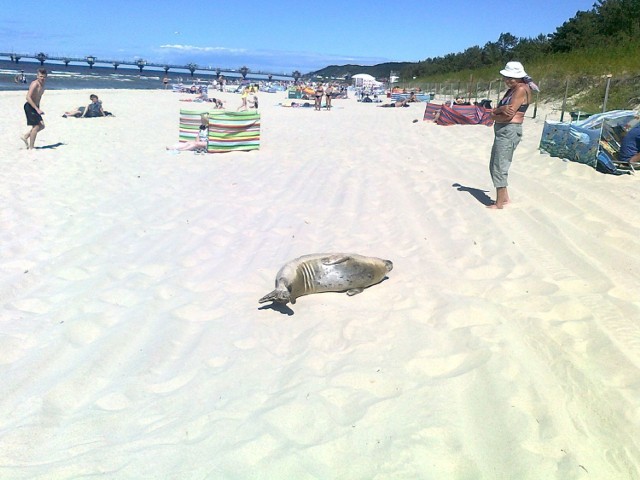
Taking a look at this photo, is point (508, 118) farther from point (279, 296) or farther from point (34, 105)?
point (34, 105)

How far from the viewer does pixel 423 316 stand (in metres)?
3.46

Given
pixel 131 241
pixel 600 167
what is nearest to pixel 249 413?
pixel 131 241

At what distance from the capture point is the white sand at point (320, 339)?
7.23 ft

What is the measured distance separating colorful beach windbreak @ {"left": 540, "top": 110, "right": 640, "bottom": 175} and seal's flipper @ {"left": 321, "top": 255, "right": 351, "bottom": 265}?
567 cm

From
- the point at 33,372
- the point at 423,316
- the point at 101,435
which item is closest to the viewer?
the point at 101,435

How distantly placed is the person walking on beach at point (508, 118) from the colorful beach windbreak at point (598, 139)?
2.85 metres

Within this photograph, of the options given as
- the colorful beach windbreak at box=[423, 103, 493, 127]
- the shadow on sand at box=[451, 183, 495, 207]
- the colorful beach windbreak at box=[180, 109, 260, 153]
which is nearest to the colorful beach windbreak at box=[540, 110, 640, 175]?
the shadow on sand at box=[451, 183, 495, 207]

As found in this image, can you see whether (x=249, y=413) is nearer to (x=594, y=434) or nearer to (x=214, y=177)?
(x=594, y=434)

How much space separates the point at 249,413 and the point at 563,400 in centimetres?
156

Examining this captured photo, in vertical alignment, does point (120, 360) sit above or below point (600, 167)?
below

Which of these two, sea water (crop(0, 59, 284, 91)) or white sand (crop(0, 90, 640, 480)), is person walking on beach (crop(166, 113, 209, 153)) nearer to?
white sand (crop(0, 90, 640, 480))

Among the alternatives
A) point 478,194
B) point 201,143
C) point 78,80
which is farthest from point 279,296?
point 78,80

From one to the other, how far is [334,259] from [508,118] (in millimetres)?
2977

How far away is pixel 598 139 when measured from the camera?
785 cm
